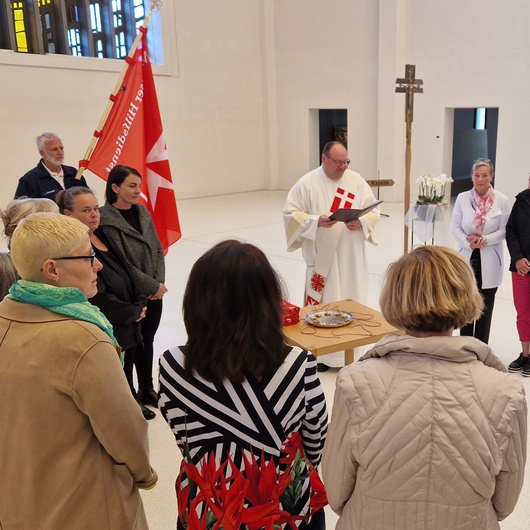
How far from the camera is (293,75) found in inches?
555

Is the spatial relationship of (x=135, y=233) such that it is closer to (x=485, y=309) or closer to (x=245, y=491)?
(x=245, y=491)

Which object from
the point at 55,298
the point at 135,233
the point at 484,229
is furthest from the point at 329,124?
the point at 55,298

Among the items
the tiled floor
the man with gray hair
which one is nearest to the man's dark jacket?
the man with gray hair

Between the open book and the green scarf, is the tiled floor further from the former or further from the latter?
the open book

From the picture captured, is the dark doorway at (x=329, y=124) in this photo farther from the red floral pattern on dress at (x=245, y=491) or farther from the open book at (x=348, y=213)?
the red floral pattern on dress at (x=245, y=491)

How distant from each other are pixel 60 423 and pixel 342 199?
326 cm

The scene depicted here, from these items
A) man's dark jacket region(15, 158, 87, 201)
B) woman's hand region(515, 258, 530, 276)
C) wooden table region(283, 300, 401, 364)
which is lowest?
wooden table region(283, 300, 401, 364)

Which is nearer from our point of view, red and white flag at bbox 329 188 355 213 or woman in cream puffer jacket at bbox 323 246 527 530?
woman in cream puffer jacket at bbox 323 246 527 530

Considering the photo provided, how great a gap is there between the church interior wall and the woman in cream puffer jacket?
1008cm

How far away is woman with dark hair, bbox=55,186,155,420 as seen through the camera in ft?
10.2

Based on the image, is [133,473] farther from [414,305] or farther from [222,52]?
[222,52]

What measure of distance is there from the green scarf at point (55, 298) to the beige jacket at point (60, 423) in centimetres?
2

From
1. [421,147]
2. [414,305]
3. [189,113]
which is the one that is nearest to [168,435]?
[414,305]

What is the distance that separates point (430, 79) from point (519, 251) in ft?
27.7
